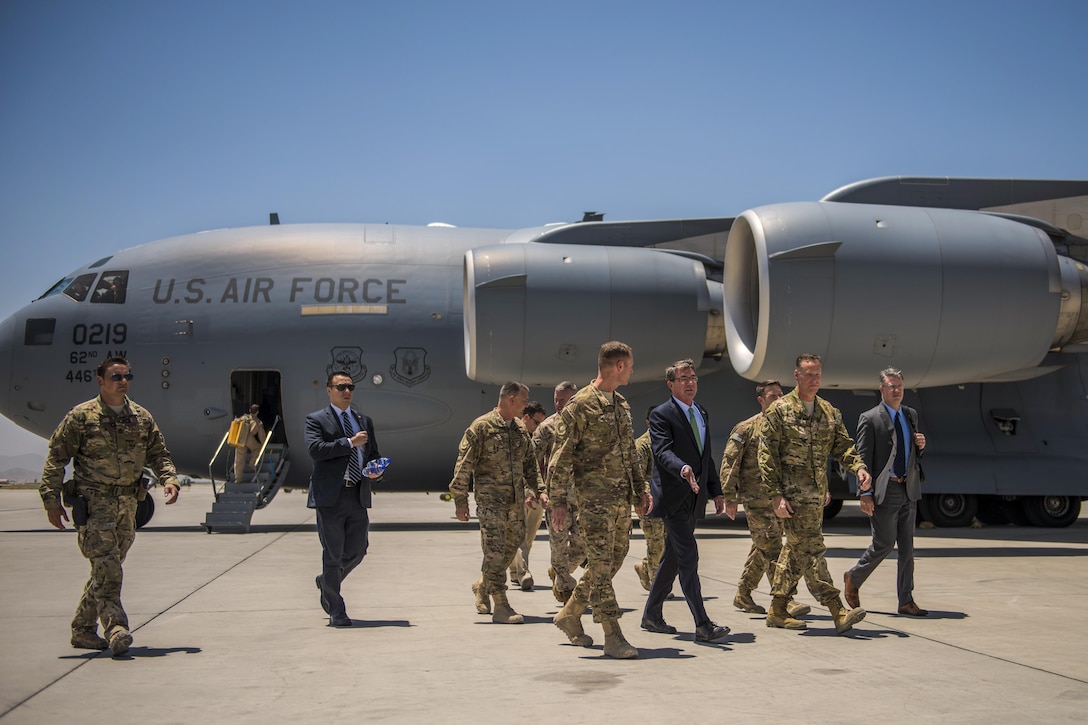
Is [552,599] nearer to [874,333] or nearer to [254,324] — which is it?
[874,333]

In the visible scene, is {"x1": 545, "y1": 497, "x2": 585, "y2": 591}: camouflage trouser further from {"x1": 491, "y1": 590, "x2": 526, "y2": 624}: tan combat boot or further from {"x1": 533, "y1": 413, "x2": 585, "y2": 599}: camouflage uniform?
{"x1": 491, "y1": 590, "x2": 526, "y2": 624}: tan combat boot

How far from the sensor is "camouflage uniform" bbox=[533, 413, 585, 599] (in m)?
7.17

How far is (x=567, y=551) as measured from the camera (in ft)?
25.2

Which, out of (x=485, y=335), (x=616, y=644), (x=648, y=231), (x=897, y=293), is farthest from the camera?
(x=648, y=231)

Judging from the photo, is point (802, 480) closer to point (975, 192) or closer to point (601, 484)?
point (601, 484)

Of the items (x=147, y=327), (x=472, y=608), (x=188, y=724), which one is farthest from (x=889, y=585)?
(x=147, y=327)

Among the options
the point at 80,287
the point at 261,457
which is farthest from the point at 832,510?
the point at 80,287

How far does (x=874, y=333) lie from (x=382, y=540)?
691 cm

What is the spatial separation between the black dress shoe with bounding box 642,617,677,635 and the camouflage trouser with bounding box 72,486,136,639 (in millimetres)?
3287

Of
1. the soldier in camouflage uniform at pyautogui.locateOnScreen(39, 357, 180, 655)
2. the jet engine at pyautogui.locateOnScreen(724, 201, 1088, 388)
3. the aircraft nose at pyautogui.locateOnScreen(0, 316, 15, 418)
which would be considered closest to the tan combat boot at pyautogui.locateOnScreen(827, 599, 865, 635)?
the soldier in camouflage uniform at pyautogui.locateOnScreen(39, 357, 180, 655)

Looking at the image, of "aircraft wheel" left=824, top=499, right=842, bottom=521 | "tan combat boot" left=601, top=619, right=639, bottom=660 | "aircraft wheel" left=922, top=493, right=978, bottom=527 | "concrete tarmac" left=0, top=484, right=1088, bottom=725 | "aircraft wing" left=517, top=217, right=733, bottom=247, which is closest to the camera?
"concrete tarmac" left=0, top=484, right=1088, bottom=725

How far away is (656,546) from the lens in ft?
29.2

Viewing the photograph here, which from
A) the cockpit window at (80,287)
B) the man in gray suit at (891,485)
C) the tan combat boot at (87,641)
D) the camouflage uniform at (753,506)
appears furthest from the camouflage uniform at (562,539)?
the cockpit window at (80,287)

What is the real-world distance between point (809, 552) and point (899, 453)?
135 cm
